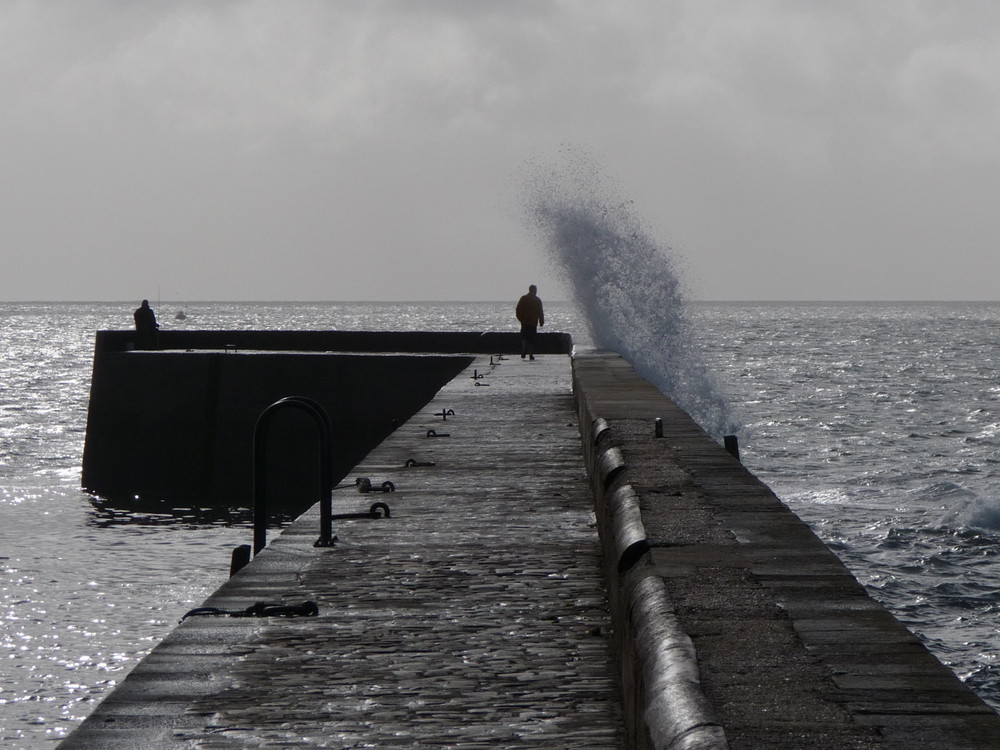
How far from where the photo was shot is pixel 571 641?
14.3 feet

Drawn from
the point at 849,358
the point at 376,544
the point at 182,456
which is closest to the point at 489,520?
the point at 376,544

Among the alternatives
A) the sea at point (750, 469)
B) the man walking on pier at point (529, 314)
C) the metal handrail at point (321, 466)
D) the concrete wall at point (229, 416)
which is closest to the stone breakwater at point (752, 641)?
the metal handrail at point (321, 466)

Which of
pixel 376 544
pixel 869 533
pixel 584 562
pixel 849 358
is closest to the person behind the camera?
pixel 584 562

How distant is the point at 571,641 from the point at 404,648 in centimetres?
55

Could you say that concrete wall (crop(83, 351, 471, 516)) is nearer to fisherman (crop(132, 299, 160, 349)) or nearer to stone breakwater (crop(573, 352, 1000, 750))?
fisherman (crop(132, 299, 160, 349))

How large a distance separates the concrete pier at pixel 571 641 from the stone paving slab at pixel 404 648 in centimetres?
1

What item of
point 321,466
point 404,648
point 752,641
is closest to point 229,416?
point 321,466

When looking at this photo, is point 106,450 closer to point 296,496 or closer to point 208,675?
point 296,496

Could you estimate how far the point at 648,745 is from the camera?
2602 millimetres

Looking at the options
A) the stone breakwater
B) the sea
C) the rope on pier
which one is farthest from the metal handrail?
the sea

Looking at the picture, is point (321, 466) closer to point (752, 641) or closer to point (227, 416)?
point (752, 641)

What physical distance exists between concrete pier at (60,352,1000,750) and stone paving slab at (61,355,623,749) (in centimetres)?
1

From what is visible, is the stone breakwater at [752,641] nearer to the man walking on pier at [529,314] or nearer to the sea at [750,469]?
the sea at [750,469]

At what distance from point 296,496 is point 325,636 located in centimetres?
1572
